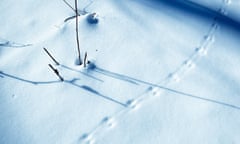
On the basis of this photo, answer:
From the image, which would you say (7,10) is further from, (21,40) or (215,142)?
(215,142)

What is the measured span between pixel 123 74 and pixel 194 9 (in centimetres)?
108

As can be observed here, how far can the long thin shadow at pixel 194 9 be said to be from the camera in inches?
112

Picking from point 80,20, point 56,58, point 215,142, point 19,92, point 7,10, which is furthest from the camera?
point 7,10

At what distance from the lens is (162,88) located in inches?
91.3

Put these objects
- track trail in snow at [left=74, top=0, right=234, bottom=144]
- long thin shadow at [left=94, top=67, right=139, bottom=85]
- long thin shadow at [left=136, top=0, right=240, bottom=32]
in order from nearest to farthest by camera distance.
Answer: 1. track trail in snow at [left=74, top=0, right=234, bottom=144]
2. long thin shadow at [left=94, top=67, right=139, bottom=85]
3. long thin shadow at [left=136, top=0, right=240, bottom=32]

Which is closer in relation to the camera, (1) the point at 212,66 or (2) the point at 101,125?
(2) the point at 101,125

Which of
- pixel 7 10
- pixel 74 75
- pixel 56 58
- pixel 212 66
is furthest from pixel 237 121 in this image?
pixel 7 10

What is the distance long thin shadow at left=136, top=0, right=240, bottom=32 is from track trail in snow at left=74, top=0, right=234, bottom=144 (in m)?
0.06

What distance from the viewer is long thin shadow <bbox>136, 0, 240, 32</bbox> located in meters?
Answer: 2.84

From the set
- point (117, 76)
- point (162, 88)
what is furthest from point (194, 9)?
point (117, 76)

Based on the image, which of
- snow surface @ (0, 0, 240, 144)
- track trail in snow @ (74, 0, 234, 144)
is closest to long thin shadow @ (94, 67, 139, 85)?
snow surface @ (0, 0, 240, 144)

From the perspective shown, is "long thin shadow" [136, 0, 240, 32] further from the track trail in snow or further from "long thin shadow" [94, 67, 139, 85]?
"long thin shadow" [94, 67, 139, 85]

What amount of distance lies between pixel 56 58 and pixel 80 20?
446 millimetres

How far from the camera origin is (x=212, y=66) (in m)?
2.48
